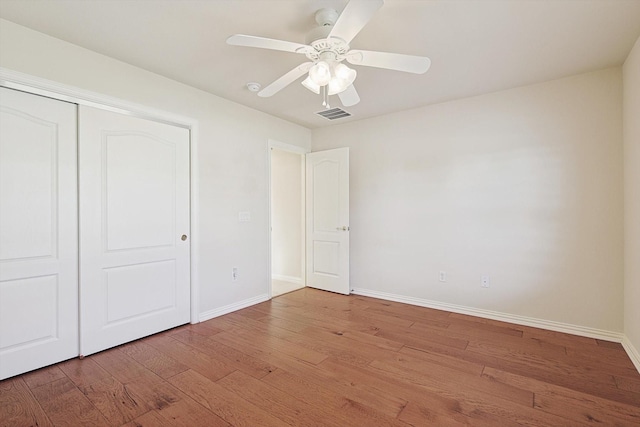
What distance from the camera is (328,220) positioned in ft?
14.9

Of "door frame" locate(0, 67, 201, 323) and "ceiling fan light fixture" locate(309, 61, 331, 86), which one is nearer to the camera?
"ceiling fan light fixture" locate(309, 61, 331, 86)

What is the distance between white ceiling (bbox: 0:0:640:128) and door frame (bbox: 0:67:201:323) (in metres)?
0.36

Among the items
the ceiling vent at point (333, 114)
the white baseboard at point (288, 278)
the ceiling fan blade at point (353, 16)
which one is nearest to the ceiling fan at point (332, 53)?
the ceiling fan blade at point (353, 16)

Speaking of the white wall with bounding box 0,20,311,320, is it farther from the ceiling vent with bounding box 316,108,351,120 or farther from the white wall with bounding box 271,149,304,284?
the white wall with bounding box 271,149,304,284

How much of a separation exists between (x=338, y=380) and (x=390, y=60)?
215cm

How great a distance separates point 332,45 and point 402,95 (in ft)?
6.20

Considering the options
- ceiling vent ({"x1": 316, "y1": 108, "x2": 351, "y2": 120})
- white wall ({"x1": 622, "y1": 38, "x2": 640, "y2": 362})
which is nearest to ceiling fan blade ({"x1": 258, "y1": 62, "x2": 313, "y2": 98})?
ceiling vent ({"x1": 316, "y1": 108, "x2": 351, "y2": 120})

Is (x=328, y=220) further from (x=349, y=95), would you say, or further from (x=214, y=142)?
(x=349, y=95)

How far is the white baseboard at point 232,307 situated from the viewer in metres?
3.34

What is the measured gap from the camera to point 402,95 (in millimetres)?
3412

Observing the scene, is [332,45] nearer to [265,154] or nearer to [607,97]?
[265,154]

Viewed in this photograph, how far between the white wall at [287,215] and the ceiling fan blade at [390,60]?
121 inches

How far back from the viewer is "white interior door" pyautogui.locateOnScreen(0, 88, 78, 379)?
2.14 m

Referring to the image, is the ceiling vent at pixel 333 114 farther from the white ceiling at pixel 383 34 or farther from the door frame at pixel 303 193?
the white ceiling at pixel 383 34
